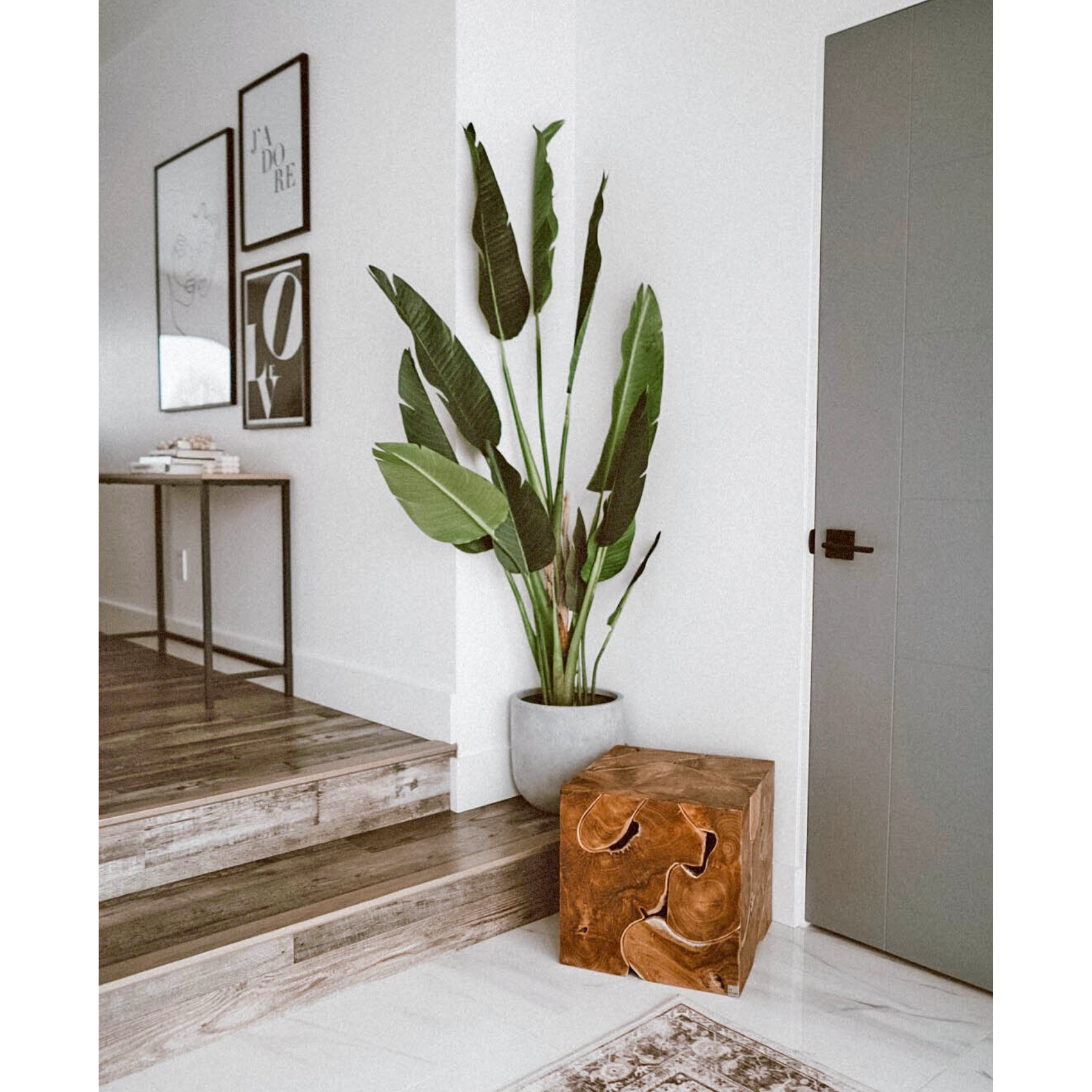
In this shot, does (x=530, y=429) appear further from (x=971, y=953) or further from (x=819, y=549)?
(x=971, y=953)

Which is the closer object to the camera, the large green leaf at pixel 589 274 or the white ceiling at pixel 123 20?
the large green leaf at pixel 589 274

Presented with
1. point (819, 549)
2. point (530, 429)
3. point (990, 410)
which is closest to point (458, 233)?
point (530, 429)

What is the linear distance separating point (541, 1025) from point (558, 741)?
774mm

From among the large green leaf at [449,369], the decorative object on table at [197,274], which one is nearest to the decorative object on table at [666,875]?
the large green leaf at [449,369]

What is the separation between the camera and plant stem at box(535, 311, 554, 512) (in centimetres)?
264

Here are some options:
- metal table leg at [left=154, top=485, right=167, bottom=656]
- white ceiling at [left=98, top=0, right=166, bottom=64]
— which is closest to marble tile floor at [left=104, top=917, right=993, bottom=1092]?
metal table leg at [left=154, top=485, right=167, bottom=656]

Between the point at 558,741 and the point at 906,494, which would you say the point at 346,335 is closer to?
the point at 558,741

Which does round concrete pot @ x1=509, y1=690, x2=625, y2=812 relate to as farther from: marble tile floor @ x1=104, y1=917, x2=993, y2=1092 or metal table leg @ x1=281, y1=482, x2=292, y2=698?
metal table leg @ x1=281, y1=482, x2=292, y2=698

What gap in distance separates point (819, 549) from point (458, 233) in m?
1.31

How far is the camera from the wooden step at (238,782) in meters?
2.21

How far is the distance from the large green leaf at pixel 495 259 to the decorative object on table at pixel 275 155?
0.95 metres

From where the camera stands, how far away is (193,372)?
400 centimetres

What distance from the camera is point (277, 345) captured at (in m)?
3.46

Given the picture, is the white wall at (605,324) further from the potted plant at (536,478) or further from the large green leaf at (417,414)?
the large green leaf at (417,414)
